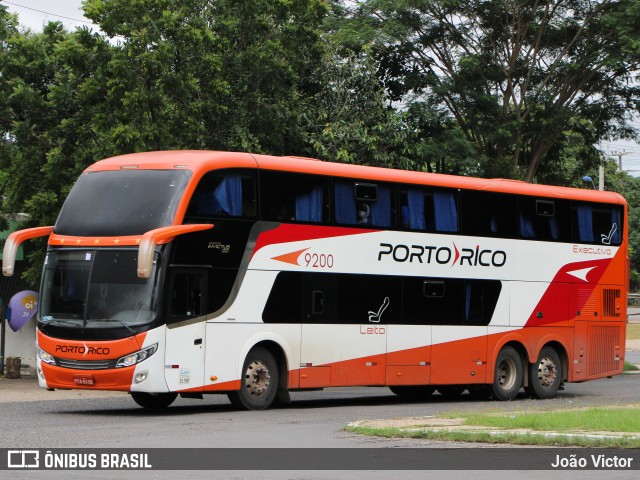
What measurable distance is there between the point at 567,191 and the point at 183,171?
9834 millimetres

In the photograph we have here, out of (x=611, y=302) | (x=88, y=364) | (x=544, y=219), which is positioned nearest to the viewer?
(x=88, y=364)

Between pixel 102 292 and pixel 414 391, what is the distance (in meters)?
8.76

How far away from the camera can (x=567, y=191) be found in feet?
85.9

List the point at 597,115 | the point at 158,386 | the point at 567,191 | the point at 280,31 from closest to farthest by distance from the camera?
the point at 158,386 < the point at 567,191 < the point at 280,31 < the point at 597,115

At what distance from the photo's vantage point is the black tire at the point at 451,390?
25672 millimetres

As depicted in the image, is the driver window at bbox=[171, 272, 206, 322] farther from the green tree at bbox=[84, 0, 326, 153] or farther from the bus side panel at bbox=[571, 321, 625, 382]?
the bus side panel at bbox=[571, 321, 625, 382]

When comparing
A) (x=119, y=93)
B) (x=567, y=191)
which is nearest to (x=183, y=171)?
(x=119, y=93)

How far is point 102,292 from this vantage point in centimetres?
1909

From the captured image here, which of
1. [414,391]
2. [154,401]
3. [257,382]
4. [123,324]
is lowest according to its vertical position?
[414,391]

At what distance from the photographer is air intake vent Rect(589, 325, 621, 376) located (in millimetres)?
26719

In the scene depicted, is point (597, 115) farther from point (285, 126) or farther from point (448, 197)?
point (448, 197)

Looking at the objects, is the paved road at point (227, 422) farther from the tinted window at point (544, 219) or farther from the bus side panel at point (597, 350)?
the tinted window at point (544, 219)

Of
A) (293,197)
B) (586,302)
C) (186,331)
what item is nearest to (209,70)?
(293,197)

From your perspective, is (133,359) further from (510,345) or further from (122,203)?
(510,345)
